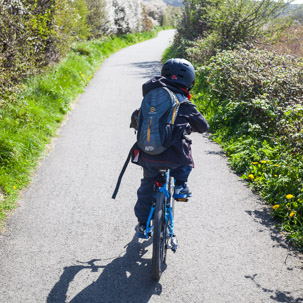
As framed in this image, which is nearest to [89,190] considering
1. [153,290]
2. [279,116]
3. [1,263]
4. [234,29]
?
[1,263]

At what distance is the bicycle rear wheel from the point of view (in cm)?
292

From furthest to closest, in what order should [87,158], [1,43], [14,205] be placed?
[1,43] < [87,158] < [14,205]

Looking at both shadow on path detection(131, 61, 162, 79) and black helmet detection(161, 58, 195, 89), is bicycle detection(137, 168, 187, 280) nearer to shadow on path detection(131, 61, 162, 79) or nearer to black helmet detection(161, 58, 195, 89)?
black helmet detection(161, 58, 195, 89)

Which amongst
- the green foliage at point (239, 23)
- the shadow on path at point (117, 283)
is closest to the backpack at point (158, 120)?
the shadow on path at point (117, 283)

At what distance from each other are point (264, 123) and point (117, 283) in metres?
4.32

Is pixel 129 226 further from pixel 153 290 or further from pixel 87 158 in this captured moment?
pixel 87 158

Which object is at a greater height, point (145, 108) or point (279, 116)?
point (145, 108)

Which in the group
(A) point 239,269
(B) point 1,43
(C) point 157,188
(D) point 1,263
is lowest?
(A) point 239,269

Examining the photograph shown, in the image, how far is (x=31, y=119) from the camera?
6.79m

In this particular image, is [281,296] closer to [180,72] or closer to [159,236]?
[159,236]

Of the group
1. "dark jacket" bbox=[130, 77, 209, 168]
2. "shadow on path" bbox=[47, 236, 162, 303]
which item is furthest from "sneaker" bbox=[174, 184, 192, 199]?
"shadow on path" bbox=[47, 236, 162, 303]

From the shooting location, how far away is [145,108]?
3.02 metres

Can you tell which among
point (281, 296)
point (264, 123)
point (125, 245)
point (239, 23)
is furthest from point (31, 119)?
point (239, 23)

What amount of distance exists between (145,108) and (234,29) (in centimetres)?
891
